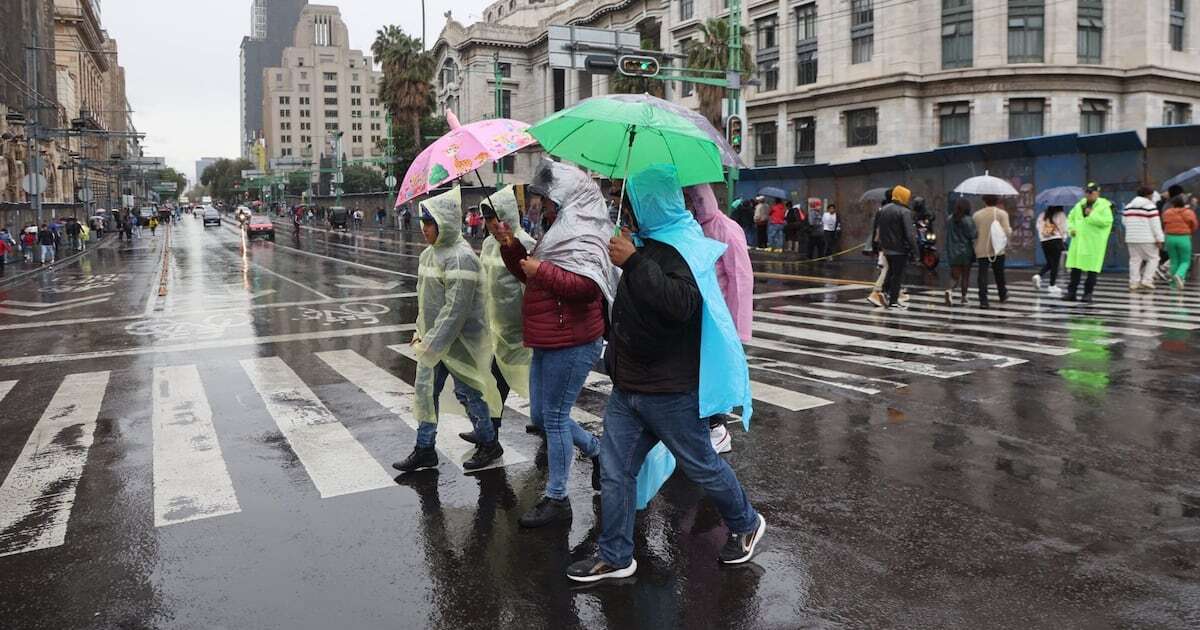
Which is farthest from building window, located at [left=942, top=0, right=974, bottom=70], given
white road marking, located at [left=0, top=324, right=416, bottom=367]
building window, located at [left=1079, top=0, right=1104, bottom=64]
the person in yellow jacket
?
the person in yellow jacket

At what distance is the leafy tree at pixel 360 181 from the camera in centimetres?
11444

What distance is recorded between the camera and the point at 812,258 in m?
27.6

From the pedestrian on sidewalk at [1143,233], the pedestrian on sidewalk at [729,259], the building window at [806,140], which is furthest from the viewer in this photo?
the building window at [806,140]

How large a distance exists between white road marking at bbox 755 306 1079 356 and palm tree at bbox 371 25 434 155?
54.0m

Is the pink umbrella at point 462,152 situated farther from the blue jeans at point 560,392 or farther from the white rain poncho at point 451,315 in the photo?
the blue jeans at point 560,392

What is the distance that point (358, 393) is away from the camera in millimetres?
8766

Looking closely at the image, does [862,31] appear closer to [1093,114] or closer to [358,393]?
[1093,114]

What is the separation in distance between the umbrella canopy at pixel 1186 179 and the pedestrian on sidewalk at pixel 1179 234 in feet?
15.6

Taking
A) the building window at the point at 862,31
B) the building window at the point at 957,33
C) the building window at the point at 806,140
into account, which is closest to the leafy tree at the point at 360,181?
the building window at the point at 806,140

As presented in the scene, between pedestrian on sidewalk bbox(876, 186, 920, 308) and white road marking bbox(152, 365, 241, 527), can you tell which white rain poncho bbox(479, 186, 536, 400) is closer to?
white road marking bbox(152, 365, 241, 527)

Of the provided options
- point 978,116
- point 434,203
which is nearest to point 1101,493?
point 434,203

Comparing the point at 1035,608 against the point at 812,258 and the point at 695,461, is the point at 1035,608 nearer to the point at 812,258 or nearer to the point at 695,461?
the point at 695,461

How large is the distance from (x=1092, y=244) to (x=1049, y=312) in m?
1.65

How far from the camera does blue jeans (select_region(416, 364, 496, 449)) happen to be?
20.1 feet
